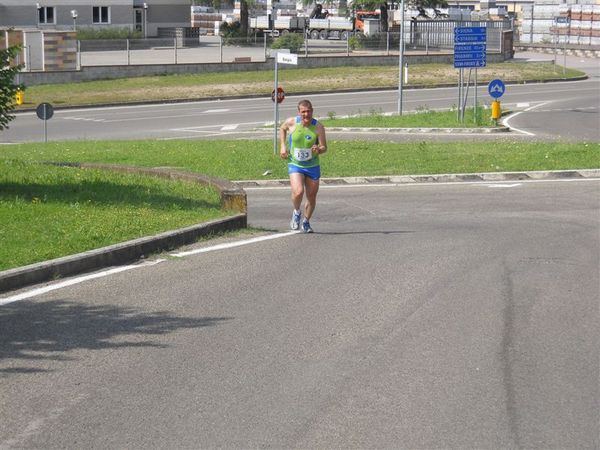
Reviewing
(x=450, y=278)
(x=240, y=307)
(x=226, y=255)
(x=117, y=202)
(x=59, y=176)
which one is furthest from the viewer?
(x=59, y=176)

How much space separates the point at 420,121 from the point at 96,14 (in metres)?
44.0

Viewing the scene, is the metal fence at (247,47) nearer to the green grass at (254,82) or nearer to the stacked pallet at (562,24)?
the green grass at (254,82)

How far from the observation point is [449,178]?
22484 mm

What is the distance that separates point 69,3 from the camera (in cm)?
7500

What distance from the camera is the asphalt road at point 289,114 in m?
37.4

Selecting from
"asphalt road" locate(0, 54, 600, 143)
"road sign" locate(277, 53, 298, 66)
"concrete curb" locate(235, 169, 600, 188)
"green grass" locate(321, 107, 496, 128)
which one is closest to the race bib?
"concrete curb" locate(235, 169, 600, 188)

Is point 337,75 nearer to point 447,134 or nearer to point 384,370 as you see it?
point 447,134

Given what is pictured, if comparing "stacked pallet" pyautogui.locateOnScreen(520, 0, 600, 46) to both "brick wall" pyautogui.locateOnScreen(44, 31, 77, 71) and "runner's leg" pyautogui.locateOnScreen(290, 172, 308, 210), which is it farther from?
"runner's leg" pyautogui.locateOnScreen(290, 172, 308, 210)

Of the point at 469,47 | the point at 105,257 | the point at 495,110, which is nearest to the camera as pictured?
the point at 105,257

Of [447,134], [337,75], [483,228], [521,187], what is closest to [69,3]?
[337,75]

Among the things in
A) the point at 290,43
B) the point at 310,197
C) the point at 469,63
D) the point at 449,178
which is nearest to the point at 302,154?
the point at 310,197

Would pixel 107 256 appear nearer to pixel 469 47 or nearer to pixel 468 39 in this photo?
pixel 469 47

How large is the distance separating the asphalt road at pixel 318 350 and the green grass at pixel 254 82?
3894cm

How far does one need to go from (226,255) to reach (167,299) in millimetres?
2480
